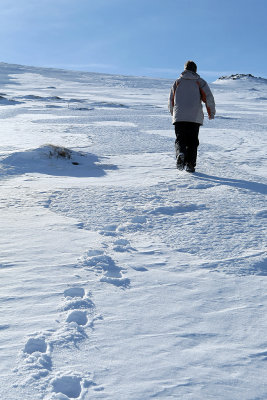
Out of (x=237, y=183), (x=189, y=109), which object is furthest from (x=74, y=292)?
(x=189, y=109)

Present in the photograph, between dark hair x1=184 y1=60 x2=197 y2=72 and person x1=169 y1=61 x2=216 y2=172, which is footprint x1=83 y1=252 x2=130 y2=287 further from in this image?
dark hair x1=184 y1=60 x2=197 y2=72

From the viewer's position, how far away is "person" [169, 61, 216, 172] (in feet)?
19.4

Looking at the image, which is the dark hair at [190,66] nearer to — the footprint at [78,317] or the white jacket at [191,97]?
the white jacket at [191,97]

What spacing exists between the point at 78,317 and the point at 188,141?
4.25 metres

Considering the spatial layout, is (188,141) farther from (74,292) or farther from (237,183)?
(74,292)

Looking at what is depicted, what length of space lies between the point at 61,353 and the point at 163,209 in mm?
2400

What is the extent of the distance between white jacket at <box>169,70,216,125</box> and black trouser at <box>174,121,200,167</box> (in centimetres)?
10

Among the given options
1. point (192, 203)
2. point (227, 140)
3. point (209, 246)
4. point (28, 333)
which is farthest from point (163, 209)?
point (227, 140)

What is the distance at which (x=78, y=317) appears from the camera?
219 cm

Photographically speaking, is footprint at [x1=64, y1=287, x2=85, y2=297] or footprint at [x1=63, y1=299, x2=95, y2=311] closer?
footprint at [x1=63, y1=299, x2=95, y2=311]

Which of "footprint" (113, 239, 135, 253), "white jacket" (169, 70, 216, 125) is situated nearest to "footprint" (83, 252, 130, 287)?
"footprint" (113, 239, 135, 253)

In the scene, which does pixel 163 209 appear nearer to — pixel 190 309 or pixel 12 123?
pixel 190 309

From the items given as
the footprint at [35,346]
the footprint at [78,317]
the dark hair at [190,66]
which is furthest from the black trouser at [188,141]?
the footprint at [35,346]

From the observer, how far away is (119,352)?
6.20 ft
